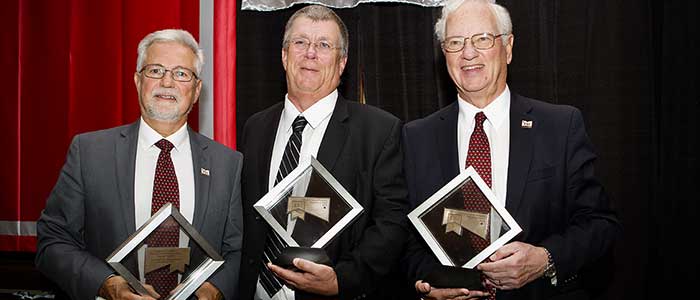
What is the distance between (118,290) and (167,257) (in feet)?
0.66

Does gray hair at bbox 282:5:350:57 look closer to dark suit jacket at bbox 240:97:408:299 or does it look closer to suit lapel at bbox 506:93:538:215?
dark suit jacket at bbox 240:97:408:299

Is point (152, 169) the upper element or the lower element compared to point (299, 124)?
lower

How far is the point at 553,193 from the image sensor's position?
2422 mm

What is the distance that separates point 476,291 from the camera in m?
2.21

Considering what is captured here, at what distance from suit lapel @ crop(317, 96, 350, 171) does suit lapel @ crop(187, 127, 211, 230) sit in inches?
17.8

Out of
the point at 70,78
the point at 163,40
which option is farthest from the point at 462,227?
the point at 70,78

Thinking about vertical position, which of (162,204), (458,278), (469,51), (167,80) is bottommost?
(458,278)

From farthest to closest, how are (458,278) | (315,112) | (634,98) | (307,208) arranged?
(634,98) < (315,112) < (307,208) < (458,278)

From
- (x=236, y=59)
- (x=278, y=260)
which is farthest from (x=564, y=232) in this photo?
(x=236, y=59)

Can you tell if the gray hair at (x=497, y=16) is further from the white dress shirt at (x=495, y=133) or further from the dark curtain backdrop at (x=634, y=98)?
the dark curtain backdrop at (x=634, y=98)

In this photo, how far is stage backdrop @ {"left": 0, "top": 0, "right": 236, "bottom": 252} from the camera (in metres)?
4.35

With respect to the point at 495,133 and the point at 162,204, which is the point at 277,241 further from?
the point at 495,133

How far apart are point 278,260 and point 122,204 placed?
2.09ft

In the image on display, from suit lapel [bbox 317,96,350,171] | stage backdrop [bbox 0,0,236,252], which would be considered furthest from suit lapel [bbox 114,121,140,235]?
stage backdrop [bbox 0,0,236,252]
